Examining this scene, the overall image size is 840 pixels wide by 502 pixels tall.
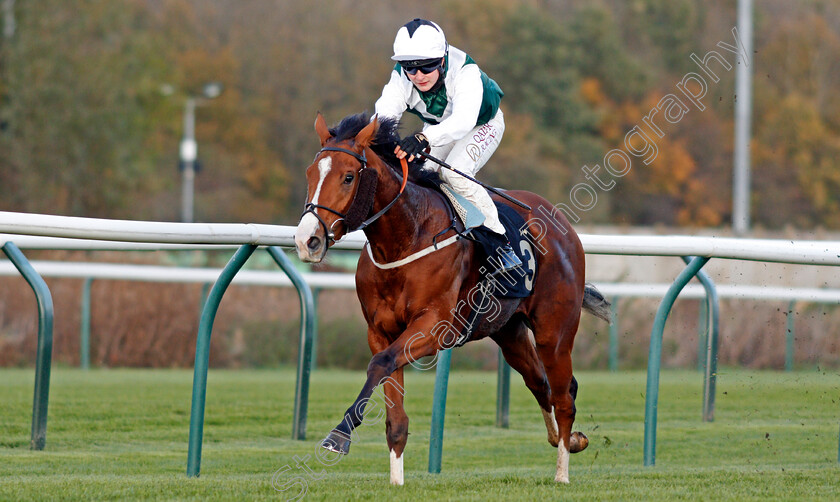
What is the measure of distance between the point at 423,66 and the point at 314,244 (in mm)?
1197

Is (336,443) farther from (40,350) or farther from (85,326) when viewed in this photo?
(85,326)

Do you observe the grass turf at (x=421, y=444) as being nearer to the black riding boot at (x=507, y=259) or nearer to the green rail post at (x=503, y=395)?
the green rail post at (x=503, y=395)

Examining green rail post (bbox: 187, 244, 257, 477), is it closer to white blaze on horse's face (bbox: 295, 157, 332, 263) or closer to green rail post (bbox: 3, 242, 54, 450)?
white blaze on horse's face (bbox: 295, 157, 332, 263)

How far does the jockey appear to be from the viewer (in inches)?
190

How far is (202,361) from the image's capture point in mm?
4551

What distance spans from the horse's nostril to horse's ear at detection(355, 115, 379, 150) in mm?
518

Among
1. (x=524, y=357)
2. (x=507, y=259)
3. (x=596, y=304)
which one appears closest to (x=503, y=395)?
(x=596, y=304)

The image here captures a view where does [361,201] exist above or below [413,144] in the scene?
below

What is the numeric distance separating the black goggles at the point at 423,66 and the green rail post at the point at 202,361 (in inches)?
40.5

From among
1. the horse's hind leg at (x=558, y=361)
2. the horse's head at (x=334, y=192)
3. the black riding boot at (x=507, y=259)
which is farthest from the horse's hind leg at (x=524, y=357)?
the horse's head at (x=334, y=192)

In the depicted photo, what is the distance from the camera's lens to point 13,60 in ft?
82.4

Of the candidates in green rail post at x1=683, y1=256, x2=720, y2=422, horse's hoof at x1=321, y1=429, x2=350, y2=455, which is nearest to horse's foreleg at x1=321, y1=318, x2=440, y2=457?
horse's hoof at x1=321, y1=429, x2=350, y2=455

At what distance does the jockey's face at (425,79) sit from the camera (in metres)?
4.94

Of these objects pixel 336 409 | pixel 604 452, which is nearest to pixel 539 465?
pixel 604 452
